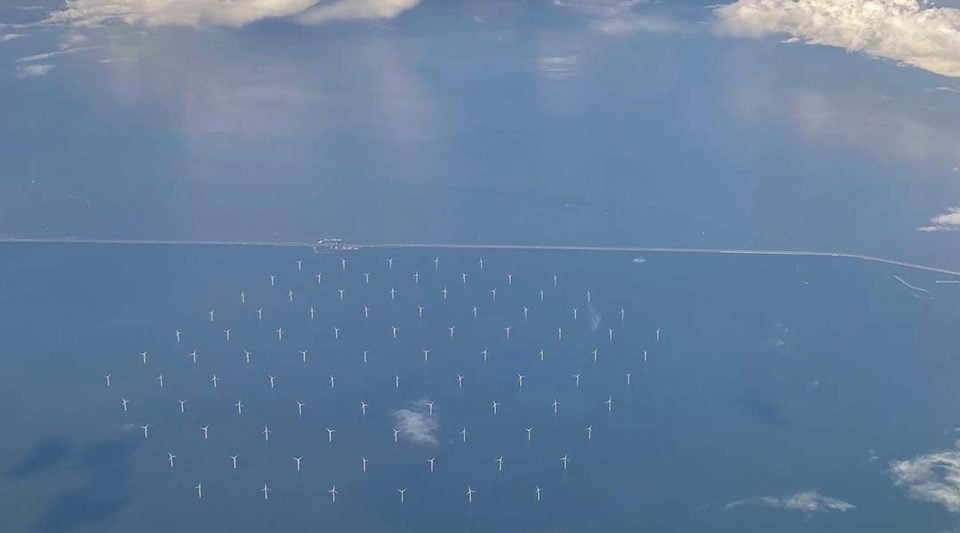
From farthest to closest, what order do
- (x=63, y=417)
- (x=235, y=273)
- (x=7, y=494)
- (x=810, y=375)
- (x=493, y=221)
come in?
(x=493, y=221) < (x=235, y=273) < (x=810, y=375) < (x=63, y=417) < (x=7, y=494)

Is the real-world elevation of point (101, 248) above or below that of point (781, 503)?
above

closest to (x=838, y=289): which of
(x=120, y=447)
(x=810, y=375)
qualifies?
(x=810, y=375)

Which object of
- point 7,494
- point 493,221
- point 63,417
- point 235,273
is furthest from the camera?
point 493,221

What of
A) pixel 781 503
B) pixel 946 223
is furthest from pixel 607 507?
pixel 946 223

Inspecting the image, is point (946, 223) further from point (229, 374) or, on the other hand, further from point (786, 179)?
point (229, 374)

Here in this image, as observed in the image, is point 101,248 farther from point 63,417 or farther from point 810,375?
point 810,375

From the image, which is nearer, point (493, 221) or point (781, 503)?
point (781, 503)
